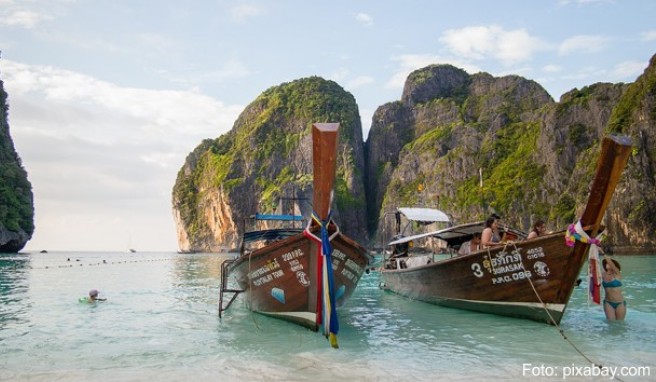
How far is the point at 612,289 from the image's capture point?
10.9m

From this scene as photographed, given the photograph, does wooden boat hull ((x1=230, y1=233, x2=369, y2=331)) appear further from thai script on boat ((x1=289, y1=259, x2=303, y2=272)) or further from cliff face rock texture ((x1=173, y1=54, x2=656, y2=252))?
cliff face rock texture ((x1=173, y1=54, x2=656, y2=252))

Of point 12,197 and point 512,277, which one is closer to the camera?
point 512,277

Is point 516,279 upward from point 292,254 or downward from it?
downward

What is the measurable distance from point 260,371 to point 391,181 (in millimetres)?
104549

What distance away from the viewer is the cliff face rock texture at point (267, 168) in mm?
111875

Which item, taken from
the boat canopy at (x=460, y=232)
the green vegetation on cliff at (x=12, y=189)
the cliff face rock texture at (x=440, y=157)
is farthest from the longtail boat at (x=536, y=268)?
the green vegetation on cliff at (x=12, y=189)

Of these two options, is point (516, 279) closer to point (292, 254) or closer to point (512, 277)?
point (512, 277)

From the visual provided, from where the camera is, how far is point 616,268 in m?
10.4

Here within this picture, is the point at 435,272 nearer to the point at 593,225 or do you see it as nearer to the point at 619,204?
the point at 593,225

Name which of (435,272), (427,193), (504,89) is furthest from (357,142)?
(435,272)

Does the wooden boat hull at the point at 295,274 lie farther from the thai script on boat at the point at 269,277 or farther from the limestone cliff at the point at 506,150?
the limestone cliff at the point at 506,150

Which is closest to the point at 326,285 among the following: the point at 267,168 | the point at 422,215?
the point at 422,215

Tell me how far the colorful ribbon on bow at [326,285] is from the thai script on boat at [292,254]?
60 cm

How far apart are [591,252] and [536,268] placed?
1.21 m
